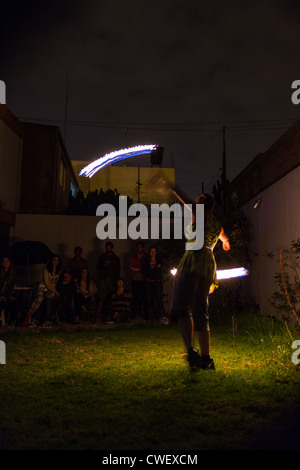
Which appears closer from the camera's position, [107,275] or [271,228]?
[271,228]

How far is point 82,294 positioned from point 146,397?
6181mm

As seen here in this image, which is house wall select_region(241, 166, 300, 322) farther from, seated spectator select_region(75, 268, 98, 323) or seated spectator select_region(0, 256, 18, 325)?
seated spectator select_region(0, 256, 18, 325)

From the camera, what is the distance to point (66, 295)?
31.6 ft

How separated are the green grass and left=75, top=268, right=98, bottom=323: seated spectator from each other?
3.24 m

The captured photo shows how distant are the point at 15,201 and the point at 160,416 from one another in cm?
1167

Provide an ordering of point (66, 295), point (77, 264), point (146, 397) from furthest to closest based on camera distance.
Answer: point (77, 264) → point (66, 295) → point (146, 397)

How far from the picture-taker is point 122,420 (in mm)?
3014

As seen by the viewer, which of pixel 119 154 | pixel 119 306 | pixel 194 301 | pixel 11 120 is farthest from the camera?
pixel 119 154

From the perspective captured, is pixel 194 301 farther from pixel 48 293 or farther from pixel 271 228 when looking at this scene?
pixel 48 293

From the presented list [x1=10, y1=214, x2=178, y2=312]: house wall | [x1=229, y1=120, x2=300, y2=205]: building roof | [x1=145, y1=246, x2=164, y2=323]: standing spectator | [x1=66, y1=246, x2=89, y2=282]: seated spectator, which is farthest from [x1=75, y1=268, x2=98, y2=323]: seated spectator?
[x1=229, y1=120, x2=300, y2=205]: building roof

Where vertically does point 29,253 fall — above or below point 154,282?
above

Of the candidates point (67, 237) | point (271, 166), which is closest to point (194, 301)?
point (271, 166)

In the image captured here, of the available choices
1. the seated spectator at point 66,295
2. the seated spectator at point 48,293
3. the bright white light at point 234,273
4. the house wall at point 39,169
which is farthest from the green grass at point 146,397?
the house wall at point 39,169

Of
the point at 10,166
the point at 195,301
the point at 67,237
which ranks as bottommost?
the point at 195,301
